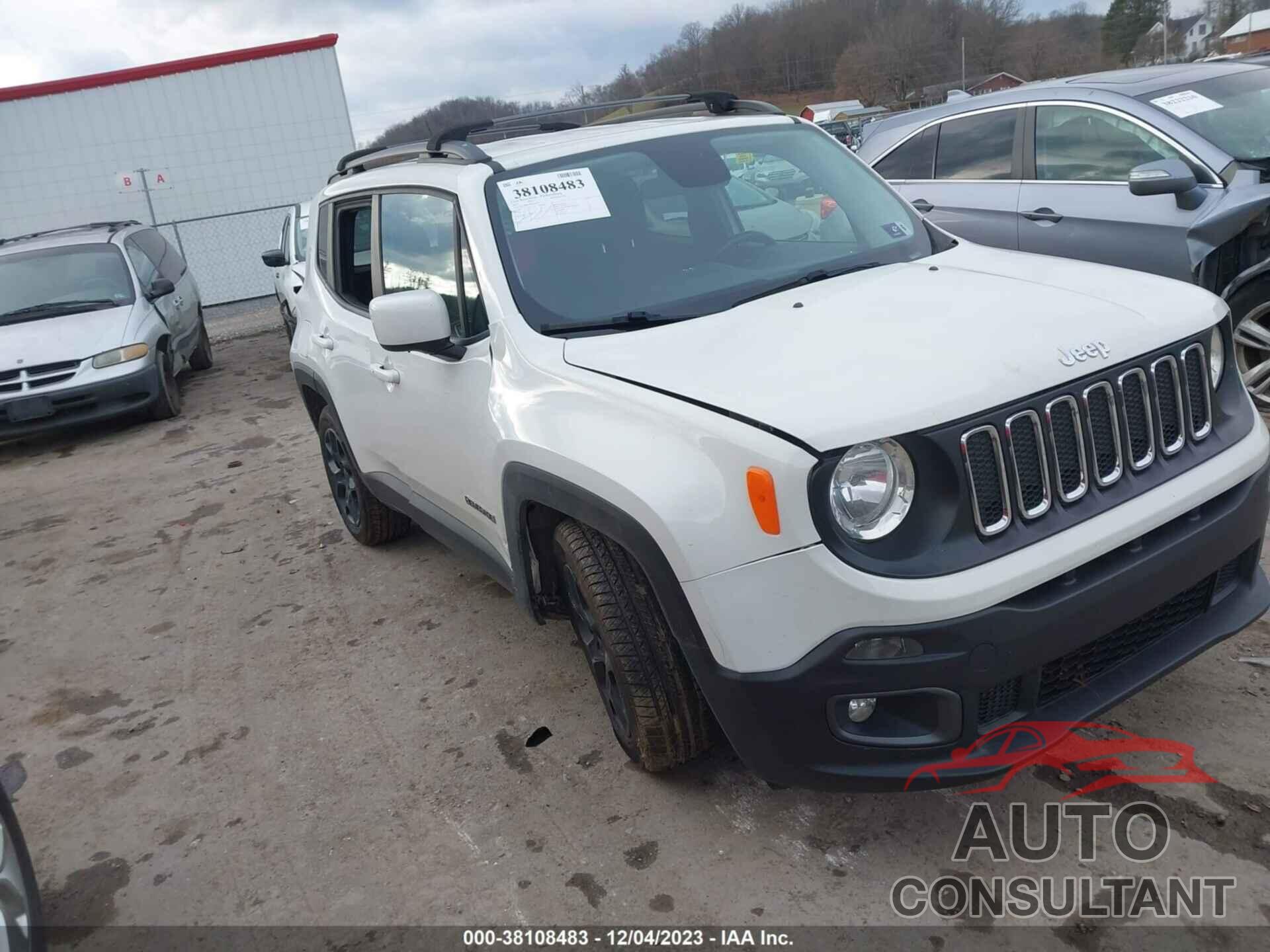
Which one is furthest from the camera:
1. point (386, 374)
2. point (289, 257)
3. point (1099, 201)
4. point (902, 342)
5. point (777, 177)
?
point (289, 257)

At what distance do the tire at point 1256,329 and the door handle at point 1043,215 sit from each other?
101cm

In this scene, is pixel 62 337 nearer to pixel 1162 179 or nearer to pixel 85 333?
pixel 85 333

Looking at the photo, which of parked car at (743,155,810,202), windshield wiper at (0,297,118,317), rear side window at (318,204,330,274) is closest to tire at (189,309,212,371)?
windshield wiper at (0,297,118,317)

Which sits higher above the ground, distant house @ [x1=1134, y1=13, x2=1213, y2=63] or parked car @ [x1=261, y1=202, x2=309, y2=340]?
distant house @ [x1=1134, y1=13, x2=1213, y2=63]

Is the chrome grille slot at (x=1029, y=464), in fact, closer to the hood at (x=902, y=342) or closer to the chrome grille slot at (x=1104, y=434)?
the hood at (x=902, y=342)

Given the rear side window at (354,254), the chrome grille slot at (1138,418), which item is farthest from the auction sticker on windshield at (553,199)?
the chrome grille slot at (1138,418)

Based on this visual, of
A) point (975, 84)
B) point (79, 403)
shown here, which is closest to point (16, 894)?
point (79, 403)

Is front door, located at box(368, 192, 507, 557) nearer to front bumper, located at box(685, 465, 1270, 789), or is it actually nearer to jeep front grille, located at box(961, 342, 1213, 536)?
front bumper, located at box(685, 465, 1270, 789)

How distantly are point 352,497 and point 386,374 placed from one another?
1.60 meters

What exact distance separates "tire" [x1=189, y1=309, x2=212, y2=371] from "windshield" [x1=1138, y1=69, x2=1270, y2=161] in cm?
997

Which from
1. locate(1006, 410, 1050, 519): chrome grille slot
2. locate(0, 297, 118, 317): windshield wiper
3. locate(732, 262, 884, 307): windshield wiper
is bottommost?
locate(1006, 410, 1050, 519): chrome grille slot

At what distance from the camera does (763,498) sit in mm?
2178

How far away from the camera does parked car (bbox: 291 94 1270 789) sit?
2.20 m

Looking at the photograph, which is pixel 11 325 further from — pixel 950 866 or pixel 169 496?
pixel 950 866
